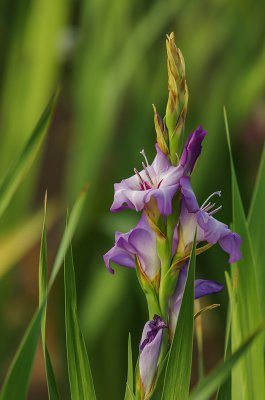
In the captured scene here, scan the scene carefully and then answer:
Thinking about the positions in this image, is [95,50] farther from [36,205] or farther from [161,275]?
[161,275]

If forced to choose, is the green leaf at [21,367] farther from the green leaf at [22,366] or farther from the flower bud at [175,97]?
the flower bud at [175,97]

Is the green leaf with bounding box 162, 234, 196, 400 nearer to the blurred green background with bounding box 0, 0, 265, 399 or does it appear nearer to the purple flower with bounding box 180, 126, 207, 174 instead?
the purple flower with bounding box 180, 126, 207, 174

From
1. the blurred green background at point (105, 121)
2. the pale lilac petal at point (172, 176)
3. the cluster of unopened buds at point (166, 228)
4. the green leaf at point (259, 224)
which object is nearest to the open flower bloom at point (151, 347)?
the cluster of unopened buds at point (166, 228)

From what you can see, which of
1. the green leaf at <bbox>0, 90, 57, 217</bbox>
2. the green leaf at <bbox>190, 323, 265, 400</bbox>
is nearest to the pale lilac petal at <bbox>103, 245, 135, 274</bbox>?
the green leaf at <bbox>190, 323, 265, 400</bbox>

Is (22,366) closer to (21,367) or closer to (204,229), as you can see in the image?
(21,367)

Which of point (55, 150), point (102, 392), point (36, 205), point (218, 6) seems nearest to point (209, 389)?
point (102, 392)
